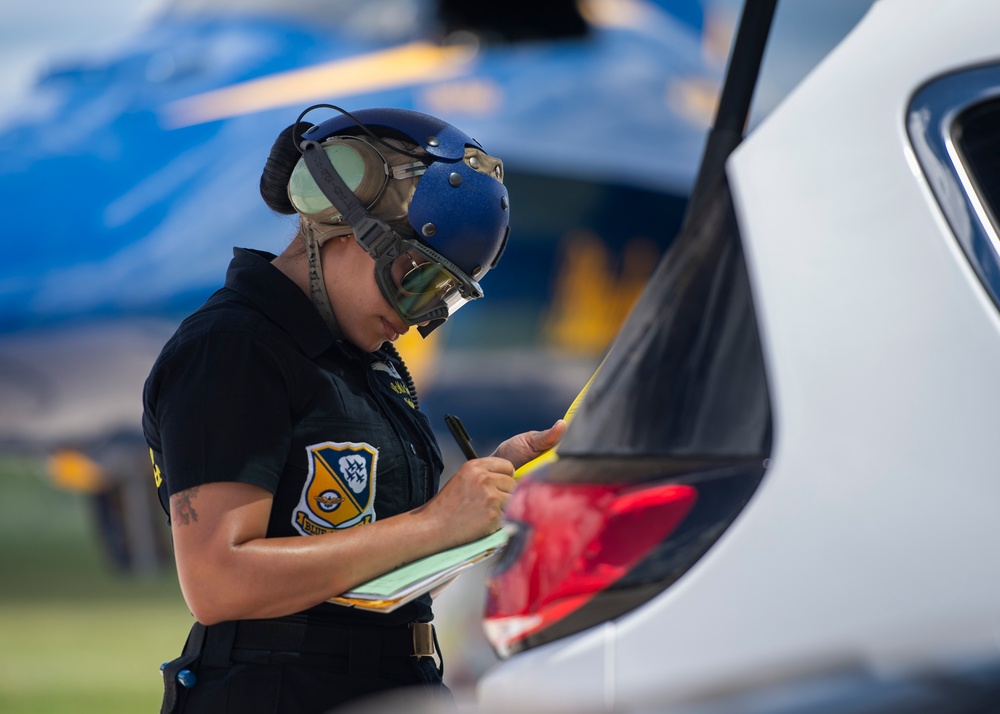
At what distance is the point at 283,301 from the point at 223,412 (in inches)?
9.8

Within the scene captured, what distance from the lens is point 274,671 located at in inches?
71.0

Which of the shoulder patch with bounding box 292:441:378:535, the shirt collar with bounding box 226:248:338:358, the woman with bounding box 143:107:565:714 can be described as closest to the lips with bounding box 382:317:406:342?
the woman with bounding box 143:107:565:714

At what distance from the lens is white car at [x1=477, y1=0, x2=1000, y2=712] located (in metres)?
1.32

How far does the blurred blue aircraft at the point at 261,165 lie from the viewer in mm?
9359

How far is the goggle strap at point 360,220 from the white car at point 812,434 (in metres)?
0.52

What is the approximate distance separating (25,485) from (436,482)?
48.1ft

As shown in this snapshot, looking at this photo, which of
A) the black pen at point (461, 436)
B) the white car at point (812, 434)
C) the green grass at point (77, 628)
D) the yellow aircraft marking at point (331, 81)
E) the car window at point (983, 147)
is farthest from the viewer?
the yellow aircraft marking at point (331, 81)

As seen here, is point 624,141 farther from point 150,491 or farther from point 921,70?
point 921,70

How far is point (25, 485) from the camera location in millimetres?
15297

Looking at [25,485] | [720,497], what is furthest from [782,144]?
[25,485]

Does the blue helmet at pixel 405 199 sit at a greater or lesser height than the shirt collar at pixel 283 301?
greater

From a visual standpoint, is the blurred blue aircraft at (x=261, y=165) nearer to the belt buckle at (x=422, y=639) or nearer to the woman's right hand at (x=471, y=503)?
the belt buckle at (x=422, y=639)

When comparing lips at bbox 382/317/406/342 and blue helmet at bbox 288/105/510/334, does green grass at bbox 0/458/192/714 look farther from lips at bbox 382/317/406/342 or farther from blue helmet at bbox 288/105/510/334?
blue helmet at bbox 288/105/510/334

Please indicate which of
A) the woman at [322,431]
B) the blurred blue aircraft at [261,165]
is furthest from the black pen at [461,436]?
the blurred blue aircraft at [261,165]
